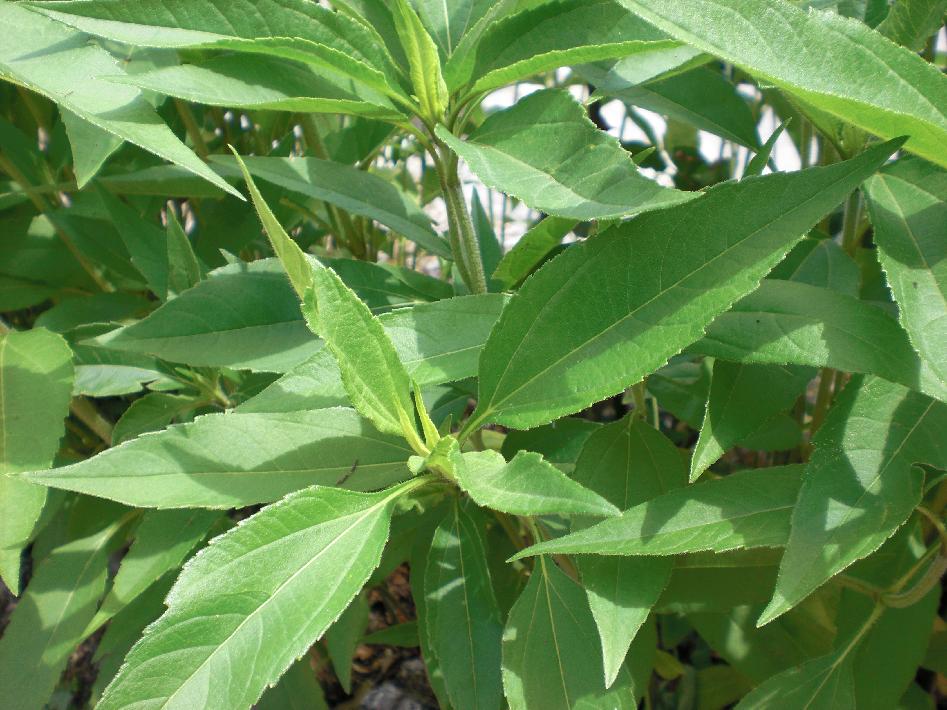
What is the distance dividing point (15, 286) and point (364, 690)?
64 centimetres

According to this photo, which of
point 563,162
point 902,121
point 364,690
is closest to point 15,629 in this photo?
point 364,690

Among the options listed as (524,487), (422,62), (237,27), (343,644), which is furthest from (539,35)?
(343,644)

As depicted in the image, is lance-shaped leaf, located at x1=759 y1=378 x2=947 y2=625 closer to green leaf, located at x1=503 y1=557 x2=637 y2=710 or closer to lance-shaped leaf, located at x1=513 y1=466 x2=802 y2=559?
lance-shaped leaf, located at x1=513 y1=466 x2=802 y2=559

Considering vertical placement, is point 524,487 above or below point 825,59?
below

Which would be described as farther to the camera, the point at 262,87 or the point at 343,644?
the point at 343,644

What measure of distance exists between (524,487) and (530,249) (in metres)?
0.27

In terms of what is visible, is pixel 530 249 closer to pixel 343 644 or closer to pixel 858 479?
pixel 858 479

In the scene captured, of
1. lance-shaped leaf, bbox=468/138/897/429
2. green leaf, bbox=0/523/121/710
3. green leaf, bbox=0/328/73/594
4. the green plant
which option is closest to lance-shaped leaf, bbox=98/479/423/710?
the green plant

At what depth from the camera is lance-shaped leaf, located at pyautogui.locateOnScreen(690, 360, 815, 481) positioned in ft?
1.63

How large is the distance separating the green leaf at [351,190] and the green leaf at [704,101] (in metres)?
0.21

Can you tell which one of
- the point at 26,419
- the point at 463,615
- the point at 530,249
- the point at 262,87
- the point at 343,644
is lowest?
the point at 343,644

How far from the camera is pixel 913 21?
1.75 feet

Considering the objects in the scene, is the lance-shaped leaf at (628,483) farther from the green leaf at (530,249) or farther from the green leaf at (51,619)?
the green leaf at (51,619)

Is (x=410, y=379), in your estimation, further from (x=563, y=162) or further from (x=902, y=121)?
(x=902, y=121)
